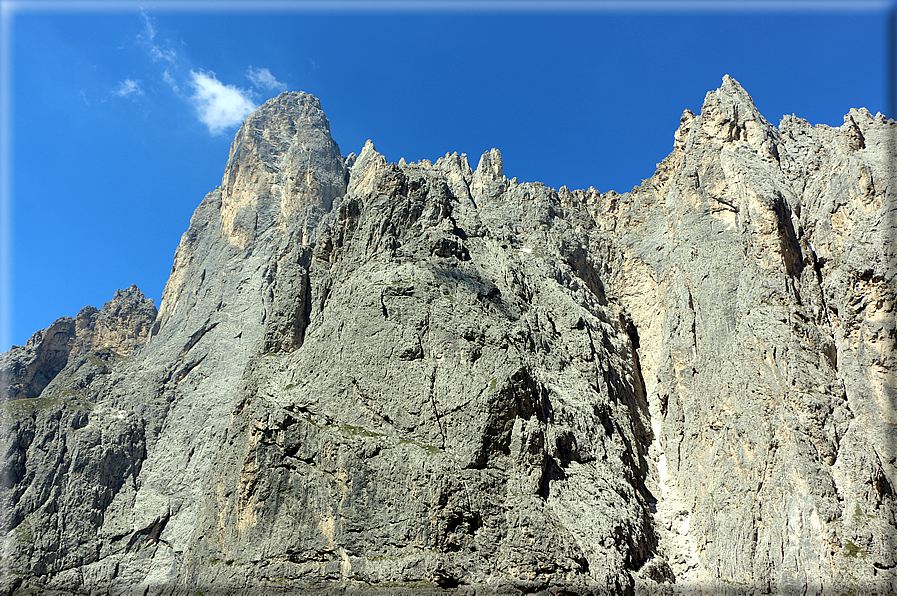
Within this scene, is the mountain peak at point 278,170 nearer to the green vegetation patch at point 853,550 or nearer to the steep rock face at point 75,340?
the steep rock face at point 75,340

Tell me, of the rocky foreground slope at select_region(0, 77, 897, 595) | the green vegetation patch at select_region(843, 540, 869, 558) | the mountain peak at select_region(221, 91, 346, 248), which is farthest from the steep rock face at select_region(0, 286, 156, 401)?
the green vegetation patch at select_region(843, 540, 869, 558)

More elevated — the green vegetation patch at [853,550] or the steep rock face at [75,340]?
the steep rock face at [75,340]

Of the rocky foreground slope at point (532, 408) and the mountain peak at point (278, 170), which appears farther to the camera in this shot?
the mountain peak at point (278, 170)

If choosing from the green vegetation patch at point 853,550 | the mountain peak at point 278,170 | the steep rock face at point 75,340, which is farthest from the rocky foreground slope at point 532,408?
the mountain peak at point 278,170

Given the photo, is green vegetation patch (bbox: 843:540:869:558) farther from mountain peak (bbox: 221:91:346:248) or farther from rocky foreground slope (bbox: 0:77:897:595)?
mountain peak (bbox: 221:91:346:248)

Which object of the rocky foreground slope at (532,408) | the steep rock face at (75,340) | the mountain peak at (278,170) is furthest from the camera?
the mountain peak at (278,170)

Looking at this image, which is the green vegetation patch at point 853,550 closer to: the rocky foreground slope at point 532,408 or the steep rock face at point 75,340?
the rocky foreground slope at point 532,408

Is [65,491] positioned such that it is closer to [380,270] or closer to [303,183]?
[380,270]

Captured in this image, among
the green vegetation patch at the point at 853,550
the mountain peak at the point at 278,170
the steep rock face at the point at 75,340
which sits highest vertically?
the mountain peak at the point at 278,170

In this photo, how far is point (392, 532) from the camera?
152ft

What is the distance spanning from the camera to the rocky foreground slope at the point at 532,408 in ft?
155

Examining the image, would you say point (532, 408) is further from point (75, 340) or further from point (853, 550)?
point (75, 340)

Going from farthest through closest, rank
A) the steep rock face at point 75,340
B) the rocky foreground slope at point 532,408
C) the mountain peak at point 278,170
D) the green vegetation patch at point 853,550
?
the mountain peak at point 278,170 → the steep rock face at point 75,340 → the rocky foreground slope at point 532,408 → the green vegetation patch at point 853,550

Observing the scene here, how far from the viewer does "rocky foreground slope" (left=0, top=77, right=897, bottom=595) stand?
47.2 m
